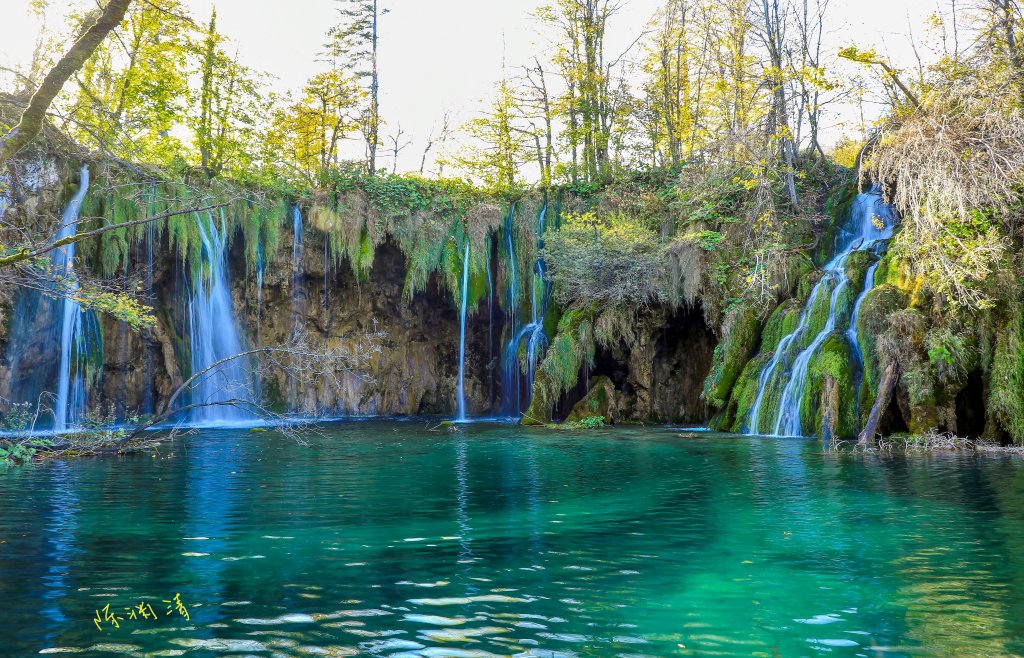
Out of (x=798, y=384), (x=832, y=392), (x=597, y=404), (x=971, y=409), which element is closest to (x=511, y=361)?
(x=597, y=404)

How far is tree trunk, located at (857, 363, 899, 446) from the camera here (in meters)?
12.9

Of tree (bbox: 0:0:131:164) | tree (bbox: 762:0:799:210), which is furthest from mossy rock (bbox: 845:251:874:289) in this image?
tree (bbox: 0:0:131:164)

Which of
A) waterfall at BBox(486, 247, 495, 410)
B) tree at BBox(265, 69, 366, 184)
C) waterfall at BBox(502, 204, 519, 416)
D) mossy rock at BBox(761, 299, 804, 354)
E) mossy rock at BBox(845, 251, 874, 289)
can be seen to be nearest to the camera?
mossy rock at BBox(845, 251, 874, 289)

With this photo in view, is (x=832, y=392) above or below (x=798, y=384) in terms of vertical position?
below

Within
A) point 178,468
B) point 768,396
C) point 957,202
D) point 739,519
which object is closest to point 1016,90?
point 957,202

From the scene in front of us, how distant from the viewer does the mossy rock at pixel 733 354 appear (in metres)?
18.1

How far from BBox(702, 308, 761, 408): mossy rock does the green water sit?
23.4 ft

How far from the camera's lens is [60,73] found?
5.25m

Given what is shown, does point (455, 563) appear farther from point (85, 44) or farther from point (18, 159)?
point (18, 159)

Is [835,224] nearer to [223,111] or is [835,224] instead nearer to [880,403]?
[880,403]

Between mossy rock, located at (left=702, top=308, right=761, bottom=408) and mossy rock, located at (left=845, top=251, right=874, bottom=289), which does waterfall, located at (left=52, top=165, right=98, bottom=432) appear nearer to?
mossy rock, located at (left=702, top=308, right=761, bottom=408)

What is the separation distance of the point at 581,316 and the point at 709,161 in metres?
5.87

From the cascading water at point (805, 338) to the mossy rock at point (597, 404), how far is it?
4.99 meters

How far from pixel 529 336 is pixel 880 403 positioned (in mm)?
12107
